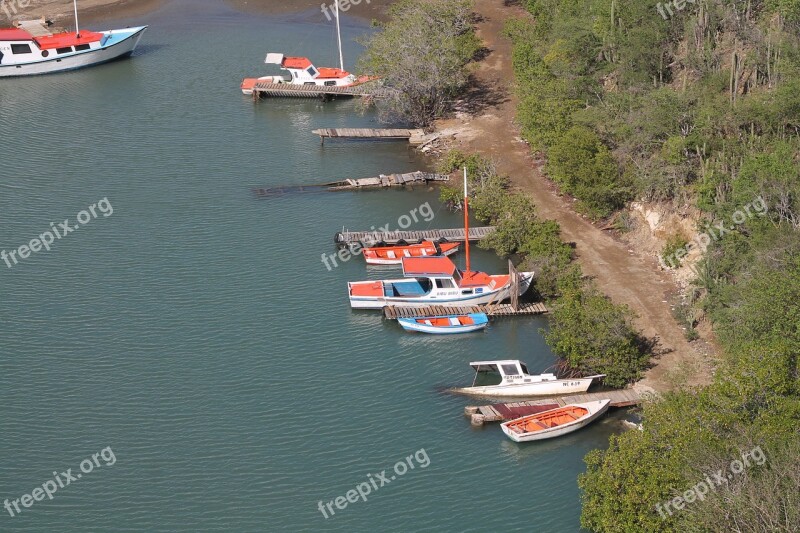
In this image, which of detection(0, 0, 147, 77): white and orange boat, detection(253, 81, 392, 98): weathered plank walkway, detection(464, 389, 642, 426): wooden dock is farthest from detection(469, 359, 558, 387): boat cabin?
detection(0, 0, 147, 77): white and orange boat

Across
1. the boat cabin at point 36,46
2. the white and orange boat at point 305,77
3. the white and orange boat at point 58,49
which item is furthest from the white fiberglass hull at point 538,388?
the boat cabin at point 36,46

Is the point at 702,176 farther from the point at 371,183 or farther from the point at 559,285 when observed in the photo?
the point at 371,183

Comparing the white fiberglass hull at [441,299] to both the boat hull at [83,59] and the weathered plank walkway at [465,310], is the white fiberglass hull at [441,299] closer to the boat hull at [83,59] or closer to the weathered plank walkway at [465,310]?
the weathered plank walkway at [465,310]

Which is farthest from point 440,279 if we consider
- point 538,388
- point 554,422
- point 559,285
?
point 554,422

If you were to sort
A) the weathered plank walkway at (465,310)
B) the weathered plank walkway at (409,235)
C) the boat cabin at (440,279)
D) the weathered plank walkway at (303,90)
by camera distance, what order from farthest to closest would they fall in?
the weathered plank walkway at (303,90) < the weathered plank walkway at (409,235) < the boat cabin at (440,279) < the weathered plank walkway at (465,310)

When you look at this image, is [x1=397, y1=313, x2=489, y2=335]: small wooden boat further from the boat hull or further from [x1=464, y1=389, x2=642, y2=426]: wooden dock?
the boat hull

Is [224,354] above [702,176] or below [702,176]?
below
